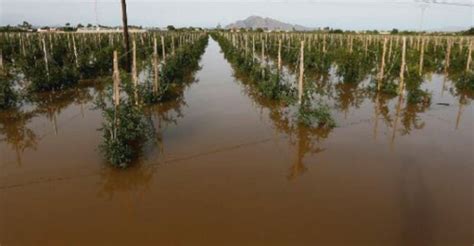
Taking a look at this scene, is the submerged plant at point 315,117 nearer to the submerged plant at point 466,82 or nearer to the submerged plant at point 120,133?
the submerged plant at point 120,133

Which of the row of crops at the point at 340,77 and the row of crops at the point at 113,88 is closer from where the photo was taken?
the row of crops at the point at 113,88

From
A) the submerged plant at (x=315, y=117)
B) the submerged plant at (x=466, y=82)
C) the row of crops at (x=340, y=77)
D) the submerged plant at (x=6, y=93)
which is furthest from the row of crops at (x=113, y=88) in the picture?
the submerged plant at (x=466, y=82)

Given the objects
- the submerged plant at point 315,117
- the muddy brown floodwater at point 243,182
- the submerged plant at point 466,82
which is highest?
the submerged plant at point 466,82

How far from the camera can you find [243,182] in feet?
22.4

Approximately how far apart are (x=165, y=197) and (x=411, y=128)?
269 inches

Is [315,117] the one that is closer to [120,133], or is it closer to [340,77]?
[120,133]

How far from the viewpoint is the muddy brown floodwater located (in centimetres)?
526

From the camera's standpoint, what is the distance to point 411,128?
1009 centimetres

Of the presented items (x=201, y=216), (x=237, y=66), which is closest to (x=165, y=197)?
(x=201, y=216)

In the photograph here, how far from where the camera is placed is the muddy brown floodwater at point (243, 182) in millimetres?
5262

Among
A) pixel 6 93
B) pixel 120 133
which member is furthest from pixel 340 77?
pixel 6 93

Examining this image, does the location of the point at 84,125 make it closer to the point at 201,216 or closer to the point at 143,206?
the point at 143,206

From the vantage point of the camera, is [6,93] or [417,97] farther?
[417,97]

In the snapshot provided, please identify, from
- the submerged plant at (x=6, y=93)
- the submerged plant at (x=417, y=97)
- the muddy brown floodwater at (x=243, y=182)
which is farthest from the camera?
the submerged plant at (x=417, y=97)
